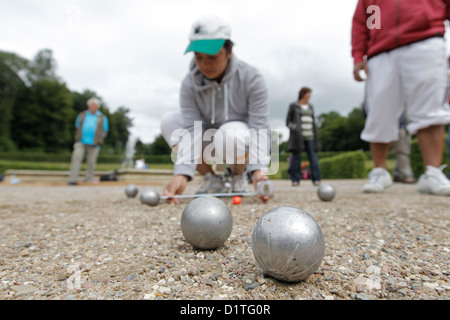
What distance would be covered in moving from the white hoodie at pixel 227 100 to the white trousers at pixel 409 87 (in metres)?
1.37

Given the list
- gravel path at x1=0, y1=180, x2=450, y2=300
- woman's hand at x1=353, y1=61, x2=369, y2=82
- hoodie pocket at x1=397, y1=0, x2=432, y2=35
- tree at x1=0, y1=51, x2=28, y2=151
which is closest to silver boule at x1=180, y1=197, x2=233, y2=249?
gravel path at x1=0, y1=180, x2=450, y2=300

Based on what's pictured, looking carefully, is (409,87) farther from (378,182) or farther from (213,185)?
(213,185)

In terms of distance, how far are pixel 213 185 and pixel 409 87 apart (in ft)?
7.95

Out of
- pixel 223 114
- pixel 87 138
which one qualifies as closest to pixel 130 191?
pixel 223 114

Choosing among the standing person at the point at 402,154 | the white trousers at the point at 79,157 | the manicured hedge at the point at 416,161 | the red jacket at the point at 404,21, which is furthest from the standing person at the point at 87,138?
the manicured hedge at the point at 416,161

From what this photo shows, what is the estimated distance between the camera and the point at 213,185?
12.3 feet

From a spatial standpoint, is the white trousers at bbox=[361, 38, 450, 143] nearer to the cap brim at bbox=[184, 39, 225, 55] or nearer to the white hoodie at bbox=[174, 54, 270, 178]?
the white hoodie at bbox=[174, 54, 270, 178]

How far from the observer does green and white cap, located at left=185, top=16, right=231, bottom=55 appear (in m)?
2.57

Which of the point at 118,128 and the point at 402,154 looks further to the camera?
the point at 118,128

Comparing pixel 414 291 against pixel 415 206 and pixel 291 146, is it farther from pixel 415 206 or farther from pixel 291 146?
pixel 291 146

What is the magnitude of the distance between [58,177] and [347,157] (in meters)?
11.6

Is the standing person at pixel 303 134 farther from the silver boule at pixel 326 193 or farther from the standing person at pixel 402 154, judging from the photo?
the silver boule at pixel 326 193

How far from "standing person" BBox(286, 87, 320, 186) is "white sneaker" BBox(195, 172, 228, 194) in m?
2.96

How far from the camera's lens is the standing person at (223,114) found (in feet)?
9.46
